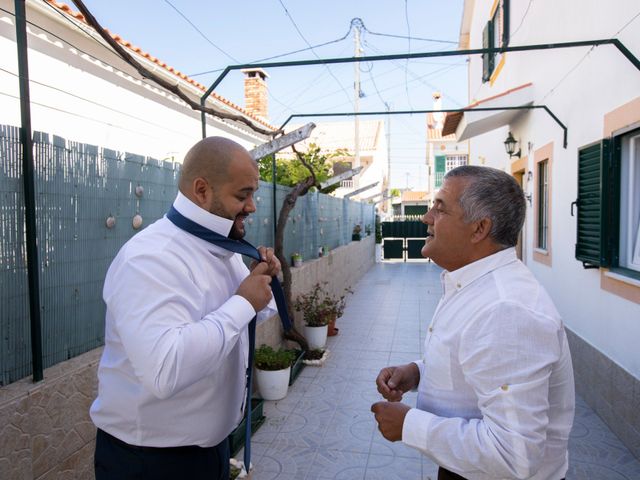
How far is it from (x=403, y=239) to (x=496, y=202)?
18.3 m

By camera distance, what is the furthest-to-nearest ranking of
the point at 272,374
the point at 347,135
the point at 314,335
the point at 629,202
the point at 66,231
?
the point at 347,135 < the point at 314,335 < the point at 272,374 < the point at 629,202 < the point at 66,231

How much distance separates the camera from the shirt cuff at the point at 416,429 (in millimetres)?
1328

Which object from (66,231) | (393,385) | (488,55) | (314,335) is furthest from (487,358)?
(488,55)

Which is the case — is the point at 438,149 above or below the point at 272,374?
above

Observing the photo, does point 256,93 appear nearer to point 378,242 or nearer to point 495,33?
point 495,33

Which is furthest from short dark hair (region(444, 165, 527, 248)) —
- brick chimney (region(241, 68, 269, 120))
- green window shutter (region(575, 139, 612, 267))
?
brick chimney (region(241, 68, 269, 120))

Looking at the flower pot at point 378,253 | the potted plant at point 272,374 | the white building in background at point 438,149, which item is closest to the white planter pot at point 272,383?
the potted plant at point 272,374

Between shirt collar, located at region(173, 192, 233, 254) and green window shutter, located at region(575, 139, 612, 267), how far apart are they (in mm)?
3508

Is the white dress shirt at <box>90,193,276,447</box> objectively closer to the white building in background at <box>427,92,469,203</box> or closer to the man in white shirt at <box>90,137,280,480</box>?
the man in white shirt at <box>90,137,280,480</box>

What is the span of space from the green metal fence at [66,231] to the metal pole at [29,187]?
0.11ft

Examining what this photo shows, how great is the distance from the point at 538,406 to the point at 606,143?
3.41 m

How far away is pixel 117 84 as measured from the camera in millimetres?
6277

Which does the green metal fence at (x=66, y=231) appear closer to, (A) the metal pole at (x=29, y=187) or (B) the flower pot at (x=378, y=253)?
→ (A) the metal pole at (x=29, y=187)

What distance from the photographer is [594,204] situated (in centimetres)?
421
